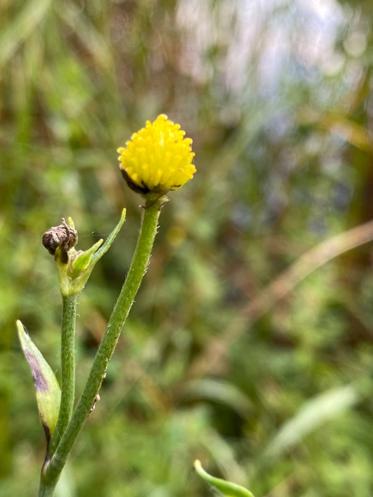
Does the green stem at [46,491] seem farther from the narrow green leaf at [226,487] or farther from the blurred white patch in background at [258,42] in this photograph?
the blurred white patch in background at [258,42]

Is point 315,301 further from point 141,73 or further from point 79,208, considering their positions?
point 141,73

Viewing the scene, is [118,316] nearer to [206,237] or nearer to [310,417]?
[310,417]

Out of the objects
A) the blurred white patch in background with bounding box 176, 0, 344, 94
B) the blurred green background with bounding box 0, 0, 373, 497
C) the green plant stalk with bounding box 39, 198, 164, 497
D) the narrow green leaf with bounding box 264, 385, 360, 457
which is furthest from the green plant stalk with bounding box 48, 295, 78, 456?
the blurred white patch in background with bounding box 176, 0, 344, 94

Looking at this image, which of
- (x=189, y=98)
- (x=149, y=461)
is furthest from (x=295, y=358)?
(x=189, y=98)

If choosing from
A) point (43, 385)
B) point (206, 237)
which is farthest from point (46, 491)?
point (206, 237)

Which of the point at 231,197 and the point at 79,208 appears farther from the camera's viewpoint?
the point at 231,197

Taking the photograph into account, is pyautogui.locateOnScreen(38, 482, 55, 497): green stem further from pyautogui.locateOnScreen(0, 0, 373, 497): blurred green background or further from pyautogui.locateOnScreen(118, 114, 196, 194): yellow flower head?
pyautogui.locateOnScreen(0, 0, 373, 497): blurred green background
